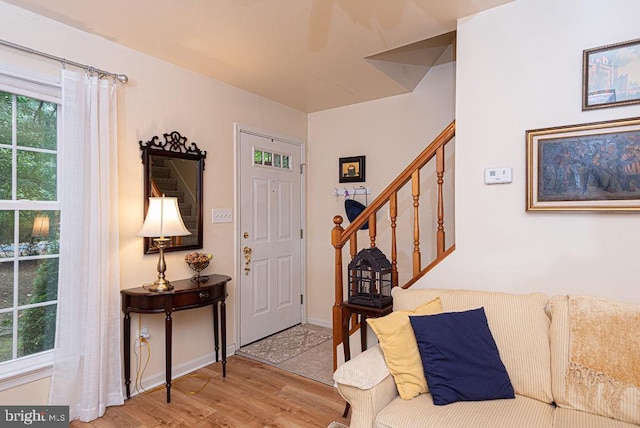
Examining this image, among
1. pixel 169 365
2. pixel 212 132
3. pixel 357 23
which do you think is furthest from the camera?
pixel 212 132

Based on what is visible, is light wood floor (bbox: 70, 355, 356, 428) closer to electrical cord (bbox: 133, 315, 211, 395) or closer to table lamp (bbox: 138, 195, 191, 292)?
electrical cord (bbox: 133, 315, 211, 395)

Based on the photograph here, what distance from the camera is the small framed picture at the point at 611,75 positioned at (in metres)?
1.84

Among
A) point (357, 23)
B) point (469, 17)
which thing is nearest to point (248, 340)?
point (357, 23)

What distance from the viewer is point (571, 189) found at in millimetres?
1976

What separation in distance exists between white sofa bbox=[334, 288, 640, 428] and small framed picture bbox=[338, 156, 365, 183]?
232 centimetres

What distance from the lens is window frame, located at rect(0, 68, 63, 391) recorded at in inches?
82.4

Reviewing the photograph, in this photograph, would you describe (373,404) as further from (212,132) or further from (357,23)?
(212,132)

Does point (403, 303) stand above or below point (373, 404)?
above

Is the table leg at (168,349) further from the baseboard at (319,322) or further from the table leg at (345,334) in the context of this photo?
the baseboard at (319,322)

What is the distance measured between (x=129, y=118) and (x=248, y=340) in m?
2.28

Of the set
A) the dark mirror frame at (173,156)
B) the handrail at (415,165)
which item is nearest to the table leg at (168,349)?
the dark mirror frame at (173,156)

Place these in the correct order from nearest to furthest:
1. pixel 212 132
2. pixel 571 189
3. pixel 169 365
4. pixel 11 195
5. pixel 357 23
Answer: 1. pixel 571 189
2. pixel 11 195
3. pixel 357 23
4. pixel 169 365
5. pixel 212 132

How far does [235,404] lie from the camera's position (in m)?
2.49

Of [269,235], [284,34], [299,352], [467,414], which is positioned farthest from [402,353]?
[269,235]
